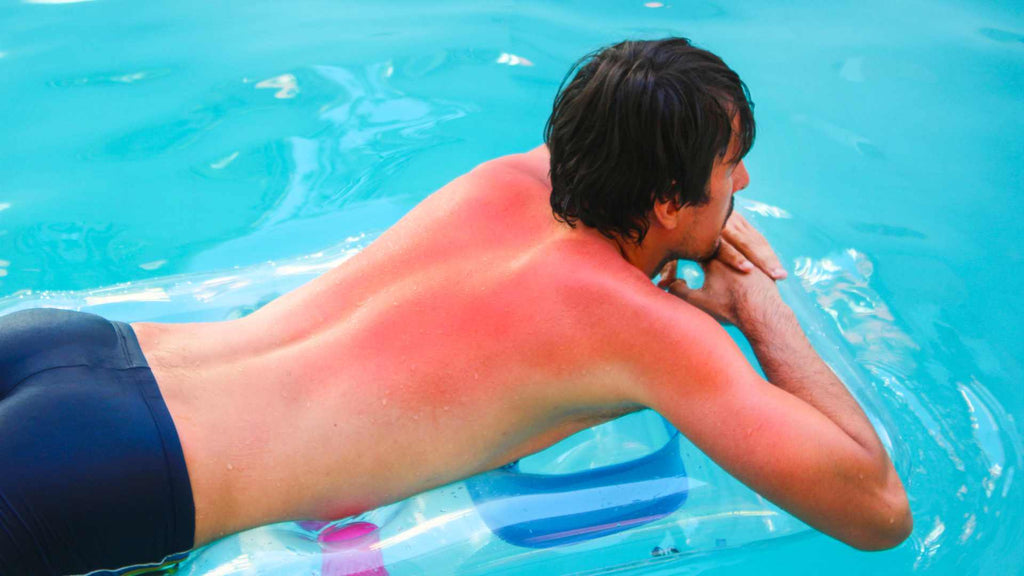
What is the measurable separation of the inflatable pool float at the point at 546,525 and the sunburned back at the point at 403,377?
0.06 m

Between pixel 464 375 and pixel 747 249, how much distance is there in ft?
2.77

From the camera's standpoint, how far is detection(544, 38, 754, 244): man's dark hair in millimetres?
1705

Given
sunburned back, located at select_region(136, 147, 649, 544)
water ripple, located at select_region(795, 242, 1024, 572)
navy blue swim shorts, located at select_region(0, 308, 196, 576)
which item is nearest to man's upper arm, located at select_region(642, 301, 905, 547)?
sunburned back, located at select_region(136, 147, 649, 544)

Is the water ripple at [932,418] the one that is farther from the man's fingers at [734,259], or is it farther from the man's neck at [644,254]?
the man's neck at [644,254]

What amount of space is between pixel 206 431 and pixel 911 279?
81.3 inches

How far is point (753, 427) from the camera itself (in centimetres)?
160

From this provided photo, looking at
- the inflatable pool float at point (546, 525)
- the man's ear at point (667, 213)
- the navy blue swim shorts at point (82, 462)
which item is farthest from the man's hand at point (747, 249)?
the navy blue swim shorts at point (82, 462)

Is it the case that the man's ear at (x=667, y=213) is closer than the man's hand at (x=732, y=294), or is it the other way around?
the man's ear at (x=667, y=213)

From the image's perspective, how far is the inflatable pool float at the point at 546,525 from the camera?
1801 millimetres

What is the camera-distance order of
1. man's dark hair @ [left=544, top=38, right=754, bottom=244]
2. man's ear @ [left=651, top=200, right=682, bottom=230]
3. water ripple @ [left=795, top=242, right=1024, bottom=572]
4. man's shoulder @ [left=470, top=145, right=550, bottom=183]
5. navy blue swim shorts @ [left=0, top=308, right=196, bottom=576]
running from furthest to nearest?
water ripple @ [left=795, top=242, right=1024, bottom=572] → man's shoulder @ [left=470, top=145, right=550, bottom=183] → man's ear @ [left=651, top=200, right=682, bottom=230] → man's dark hair @ [left=544, top=38, right=754, bottom=244] → navy blue swim shorts @ [left=0, top=308, right=196, bottom=576]

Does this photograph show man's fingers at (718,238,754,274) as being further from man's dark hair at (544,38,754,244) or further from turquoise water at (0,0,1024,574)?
turquoise water at (0,0,1024,574)

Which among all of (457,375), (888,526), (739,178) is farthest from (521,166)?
(888,526)

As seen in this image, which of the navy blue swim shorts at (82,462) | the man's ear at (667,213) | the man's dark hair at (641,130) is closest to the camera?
the navy blue swim shorts at (82,462)

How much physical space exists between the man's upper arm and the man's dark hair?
0.83ft
